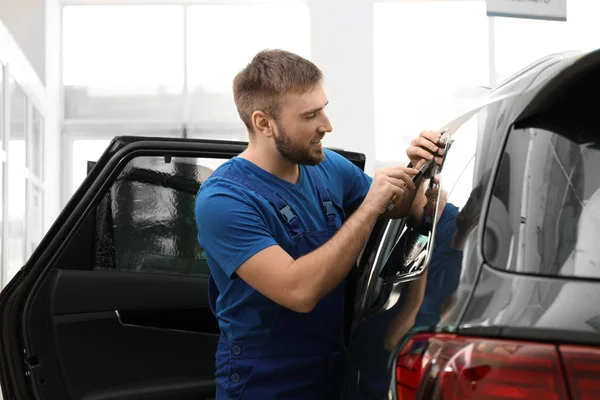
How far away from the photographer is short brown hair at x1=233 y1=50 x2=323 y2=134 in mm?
2420

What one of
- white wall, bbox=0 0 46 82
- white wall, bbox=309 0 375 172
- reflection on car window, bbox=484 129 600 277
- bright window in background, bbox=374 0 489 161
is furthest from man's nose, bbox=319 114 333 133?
bright window in background, bbox=374 0 489 161

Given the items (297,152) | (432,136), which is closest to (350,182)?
(297,152)

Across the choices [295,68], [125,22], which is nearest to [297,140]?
[295,68]

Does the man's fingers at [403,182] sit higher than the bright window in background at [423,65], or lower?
lower

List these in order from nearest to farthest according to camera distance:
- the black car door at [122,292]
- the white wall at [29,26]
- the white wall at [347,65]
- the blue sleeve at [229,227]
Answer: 1. the blue sleeve at [229,227]
2. the black car door at [122,292]
3. the white wall at [29,26]
4. the white wall at [347,65]

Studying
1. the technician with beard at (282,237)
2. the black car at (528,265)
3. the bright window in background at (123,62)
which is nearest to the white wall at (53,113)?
the bright window in background at (123,62)

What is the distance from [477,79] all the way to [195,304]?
8743mm

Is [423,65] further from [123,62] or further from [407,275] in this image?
[407,275]

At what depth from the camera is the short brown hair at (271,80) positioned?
2420mm

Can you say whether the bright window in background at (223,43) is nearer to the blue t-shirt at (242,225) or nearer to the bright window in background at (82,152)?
the bright window in background at (82,152)

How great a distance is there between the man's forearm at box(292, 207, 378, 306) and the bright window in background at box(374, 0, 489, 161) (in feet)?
29.4

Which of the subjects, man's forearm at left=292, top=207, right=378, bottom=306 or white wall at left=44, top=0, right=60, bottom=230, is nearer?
man's forearm at left=292, top=207, right=378, bottom=306

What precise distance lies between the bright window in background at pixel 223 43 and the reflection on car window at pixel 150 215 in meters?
8.66

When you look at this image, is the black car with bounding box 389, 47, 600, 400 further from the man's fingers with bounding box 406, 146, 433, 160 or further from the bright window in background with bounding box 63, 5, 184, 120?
the bright window in background with bounding box 63, 5, 184, 120
